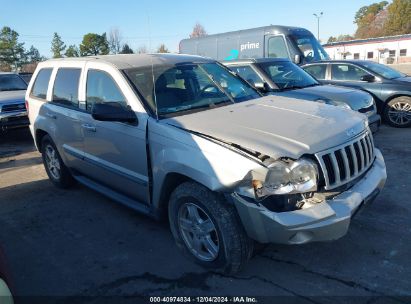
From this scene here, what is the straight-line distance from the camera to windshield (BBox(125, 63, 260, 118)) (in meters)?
3.75

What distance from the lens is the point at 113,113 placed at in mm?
3525

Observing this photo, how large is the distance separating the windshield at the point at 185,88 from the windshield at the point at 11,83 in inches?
331

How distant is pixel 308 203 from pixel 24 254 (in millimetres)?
2901

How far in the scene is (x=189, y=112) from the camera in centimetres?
372

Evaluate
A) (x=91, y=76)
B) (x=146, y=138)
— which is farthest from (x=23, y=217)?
(x=146, y=138)

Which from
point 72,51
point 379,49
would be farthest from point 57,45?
point 379,49

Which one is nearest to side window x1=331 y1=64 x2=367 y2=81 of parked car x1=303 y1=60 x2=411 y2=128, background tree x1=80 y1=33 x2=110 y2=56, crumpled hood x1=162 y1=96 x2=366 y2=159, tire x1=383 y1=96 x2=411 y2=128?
parked car x1=303 y1=60 x2=411 y2=128

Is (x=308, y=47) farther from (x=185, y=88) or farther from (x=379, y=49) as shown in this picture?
(x=379, y=49)

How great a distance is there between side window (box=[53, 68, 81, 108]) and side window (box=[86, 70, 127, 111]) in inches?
12.2

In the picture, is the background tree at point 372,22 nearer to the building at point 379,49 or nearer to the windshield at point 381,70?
the building at point 379,49

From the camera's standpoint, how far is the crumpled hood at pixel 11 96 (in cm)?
953

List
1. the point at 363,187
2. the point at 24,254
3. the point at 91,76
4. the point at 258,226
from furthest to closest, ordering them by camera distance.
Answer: the point at 91,76, the point at 24,254, the point at 363,187, the point at 258,226

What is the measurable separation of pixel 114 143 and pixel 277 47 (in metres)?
10.8

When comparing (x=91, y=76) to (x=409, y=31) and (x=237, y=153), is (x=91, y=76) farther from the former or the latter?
(x=409, y=31)
